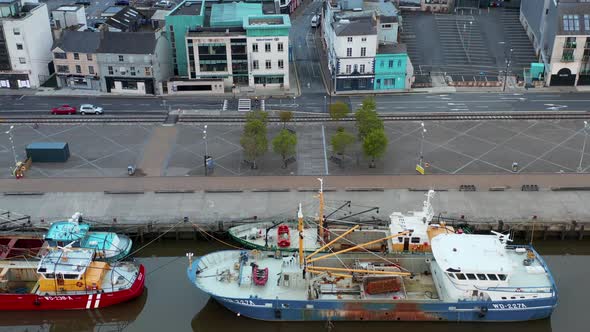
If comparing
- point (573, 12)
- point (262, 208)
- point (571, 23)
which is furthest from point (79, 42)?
point (573, 12)

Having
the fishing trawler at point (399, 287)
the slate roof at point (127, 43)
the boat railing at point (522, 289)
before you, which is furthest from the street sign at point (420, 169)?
the slate roof at point (127, 43)

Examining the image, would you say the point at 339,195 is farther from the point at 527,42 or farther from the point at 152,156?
the point at 527,42

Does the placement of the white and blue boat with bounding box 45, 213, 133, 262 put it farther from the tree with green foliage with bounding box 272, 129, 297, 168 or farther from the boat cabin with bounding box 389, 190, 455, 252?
the boat cabin with bounding box 389, 190, 455, 252

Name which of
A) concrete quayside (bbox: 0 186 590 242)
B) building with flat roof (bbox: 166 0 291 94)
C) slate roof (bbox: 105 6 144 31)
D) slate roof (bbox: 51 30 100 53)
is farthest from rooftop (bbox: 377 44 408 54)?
slate roof (bbox: 51 30 100 53)

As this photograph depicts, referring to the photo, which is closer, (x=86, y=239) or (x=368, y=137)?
(x=86, y=239)

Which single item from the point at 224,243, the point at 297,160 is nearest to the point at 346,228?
the point at 224,243

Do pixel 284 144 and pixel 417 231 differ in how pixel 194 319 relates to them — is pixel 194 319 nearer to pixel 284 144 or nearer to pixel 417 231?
pixel 417 231
